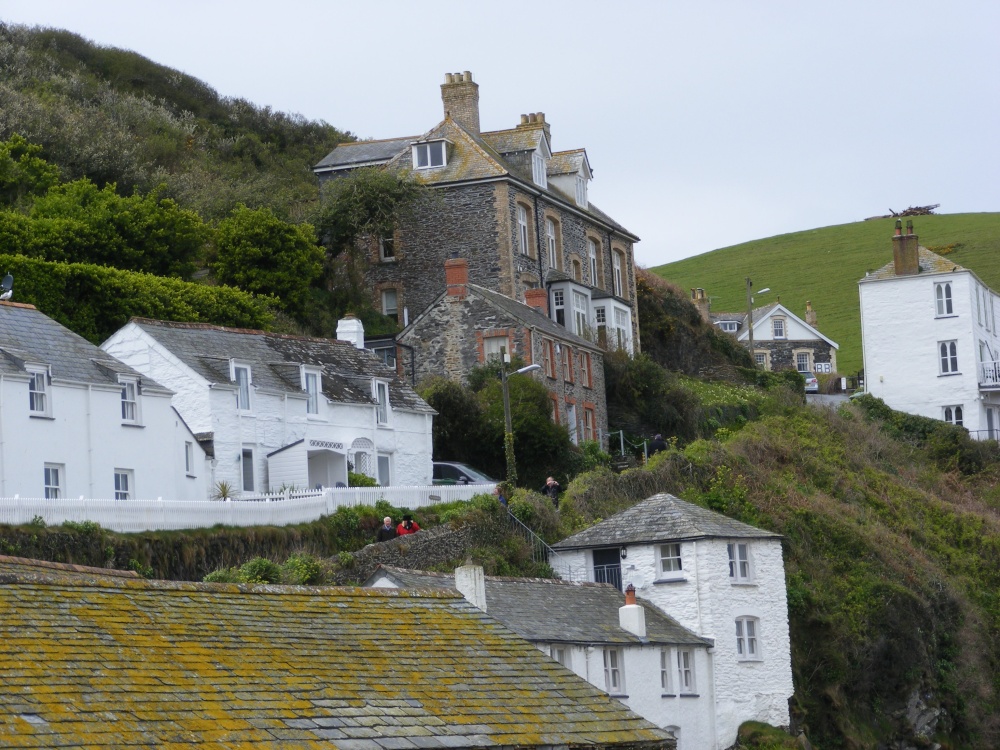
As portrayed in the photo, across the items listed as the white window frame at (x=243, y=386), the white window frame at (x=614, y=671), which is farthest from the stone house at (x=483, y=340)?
the white window frame at (x=614, y=671)

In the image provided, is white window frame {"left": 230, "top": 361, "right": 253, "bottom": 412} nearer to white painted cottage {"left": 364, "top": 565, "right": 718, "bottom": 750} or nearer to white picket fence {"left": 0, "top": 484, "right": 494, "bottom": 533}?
white picket fence {"left": 0, "top": 484, "right": 494, "bottom": 533}

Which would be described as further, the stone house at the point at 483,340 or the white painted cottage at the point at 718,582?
the stone house at the point at 483,340

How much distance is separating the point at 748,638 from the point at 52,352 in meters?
18.5

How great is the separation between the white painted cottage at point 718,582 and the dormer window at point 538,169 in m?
28.9

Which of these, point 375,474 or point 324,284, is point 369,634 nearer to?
point 375,474

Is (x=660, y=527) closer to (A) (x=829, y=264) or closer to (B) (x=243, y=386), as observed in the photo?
(B) (x=243, y=386)

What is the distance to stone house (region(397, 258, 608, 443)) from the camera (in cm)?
5884

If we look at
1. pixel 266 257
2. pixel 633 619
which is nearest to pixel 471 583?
pixel 633 619

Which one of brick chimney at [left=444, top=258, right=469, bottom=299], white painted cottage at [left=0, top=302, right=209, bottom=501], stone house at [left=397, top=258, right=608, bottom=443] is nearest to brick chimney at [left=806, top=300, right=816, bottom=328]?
stone house at [left=397, top=258, right=608, bottom=443]

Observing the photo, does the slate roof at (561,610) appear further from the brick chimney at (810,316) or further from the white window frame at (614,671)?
the brick chimney at (810,316)

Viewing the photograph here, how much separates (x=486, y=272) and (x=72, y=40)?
44.6 metres

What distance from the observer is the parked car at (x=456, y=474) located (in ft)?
171

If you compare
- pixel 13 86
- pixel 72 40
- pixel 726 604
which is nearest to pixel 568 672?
pixel 726 604

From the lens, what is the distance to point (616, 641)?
1453 inches
